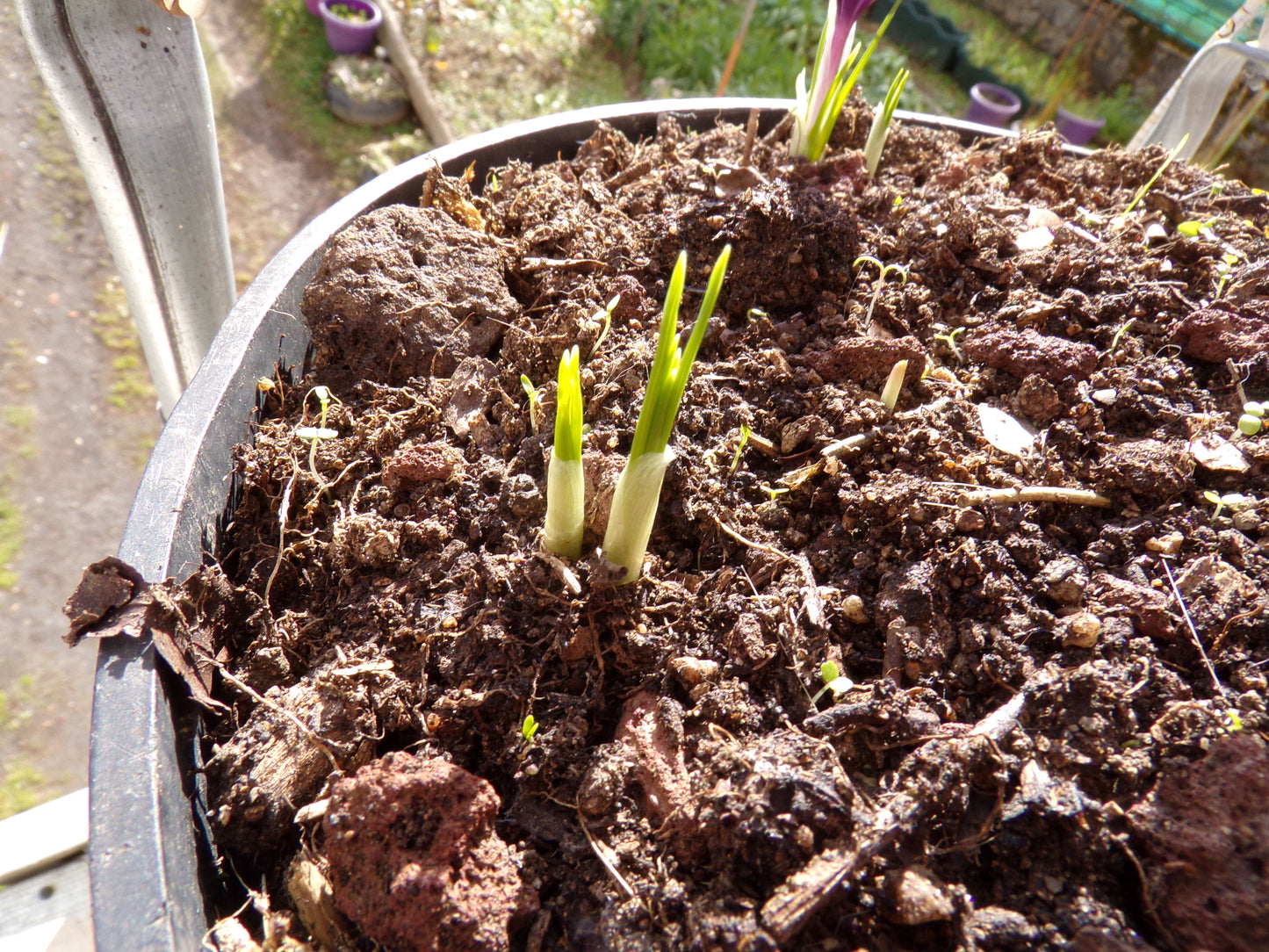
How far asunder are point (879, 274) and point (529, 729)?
2.95 feet

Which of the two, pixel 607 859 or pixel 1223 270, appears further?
pixel 1223 270

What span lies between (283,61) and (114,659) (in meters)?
4.21

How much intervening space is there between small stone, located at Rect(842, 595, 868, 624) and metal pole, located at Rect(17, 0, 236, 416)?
1.09 m

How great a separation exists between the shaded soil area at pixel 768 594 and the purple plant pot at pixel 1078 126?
3.58 m

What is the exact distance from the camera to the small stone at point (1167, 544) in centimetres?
87

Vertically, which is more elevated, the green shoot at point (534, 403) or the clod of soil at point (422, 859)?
the green shoot at point (534, 403)

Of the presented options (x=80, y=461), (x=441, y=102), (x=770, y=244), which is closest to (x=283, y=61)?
(x=441, y=102)

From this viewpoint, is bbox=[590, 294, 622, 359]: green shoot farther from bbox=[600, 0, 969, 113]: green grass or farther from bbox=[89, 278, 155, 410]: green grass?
bbox=[600, 0, 969, 113]: green grass

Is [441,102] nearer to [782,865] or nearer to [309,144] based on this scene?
[309,144]

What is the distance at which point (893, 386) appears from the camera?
3.28 feet

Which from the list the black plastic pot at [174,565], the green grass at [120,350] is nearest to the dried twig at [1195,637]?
the black plastic pot at [174,565]

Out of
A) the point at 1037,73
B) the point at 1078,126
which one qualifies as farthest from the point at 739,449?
the point at 1037,73

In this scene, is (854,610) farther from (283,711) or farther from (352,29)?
(352,29)

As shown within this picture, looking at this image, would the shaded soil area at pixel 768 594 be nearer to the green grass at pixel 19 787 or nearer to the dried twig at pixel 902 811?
the dried twig at pixel 902 811
